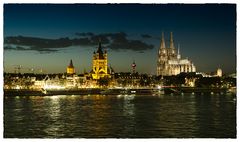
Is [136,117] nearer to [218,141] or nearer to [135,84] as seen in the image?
[218,141]

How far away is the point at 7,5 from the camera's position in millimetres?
7992

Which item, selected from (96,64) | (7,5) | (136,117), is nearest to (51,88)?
(96,64)

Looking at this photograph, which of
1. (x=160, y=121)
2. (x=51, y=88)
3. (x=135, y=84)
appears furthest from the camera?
(x=135, y=84)

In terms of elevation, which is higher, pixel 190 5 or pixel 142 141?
pixel 190 5

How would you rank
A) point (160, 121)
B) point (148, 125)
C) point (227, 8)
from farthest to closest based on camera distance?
point (160, 121) < point (148, 125) < point (227, 8)

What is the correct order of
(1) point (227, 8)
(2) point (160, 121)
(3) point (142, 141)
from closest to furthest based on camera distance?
(3) point (142, 141)
(1) point (227, 8)
(2) point (160, 121)

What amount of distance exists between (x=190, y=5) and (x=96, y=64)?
31.2 m

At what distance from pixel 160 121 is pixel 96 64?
93.1ft

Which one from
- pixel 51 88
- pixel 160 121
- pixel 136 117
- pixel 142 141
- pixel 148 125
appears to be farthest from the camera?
pixel 51 88

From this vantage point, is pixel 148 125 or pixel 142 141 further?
pixel 148 125

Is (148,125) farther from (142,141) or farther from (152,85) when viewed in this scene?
(152,85)

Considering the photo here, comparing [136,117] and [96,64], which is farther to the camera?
[96,64]

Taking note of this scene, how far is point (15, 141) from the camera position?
285 inches

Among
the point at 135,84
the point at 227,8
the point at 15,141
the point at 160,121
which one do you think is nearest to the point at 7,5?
the point at 15,141
